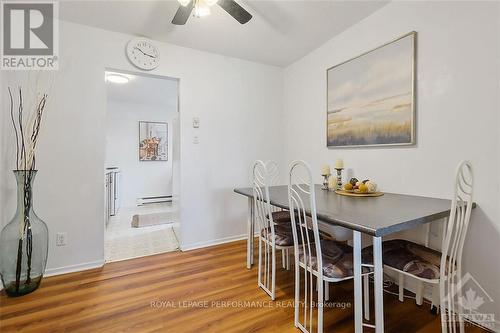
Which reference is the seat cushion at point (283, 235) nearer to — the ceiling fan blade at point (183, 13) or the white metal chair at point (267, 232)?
the white metal chair at point (267, 232)

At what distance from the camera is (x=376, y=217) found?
4.04 ft

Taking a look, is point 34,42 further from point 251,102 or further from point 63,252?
point 251,102

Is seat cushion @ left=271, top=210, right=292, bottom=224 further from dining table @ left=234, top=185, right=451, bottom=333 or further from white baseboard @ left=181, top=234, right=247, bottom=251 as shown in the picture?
white baseboard @ left=181, top=234, right=247, bottom=251

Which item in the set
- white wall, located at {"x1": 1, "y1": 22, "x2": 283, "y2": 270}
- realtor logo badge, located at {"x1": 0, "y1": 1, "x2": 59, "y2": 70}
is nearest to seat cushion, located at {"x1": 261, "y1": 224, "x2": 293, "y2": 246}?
white wall, located at {"x1": 1, "y1": 22, "x2": 283, "y2": 270}

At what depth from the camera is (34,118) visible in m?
2.10

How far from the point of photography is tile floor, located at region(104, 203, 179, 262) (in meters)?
2.67

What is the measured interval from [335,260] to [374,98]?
58.5 inches

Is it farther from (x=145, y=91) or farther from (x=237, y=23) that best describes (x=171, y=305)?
(x=145, y=91)

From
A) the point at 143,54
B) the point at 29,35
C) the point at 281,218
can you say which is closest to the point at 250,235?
the point at 281,218

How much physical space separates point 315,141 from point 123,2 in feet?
7.42

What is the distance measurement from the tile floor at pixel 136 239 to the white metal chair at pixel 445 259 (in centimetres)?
226

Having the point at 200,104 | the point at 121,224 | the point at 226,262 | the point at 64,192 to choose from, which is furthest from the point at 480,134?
the point at 121,224

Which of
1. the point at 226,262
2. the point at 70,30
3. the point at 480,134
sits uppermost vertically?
the point at 70,30

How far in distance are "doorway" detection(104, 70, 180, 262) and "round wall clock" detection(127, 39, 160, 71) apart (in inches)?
51.0
